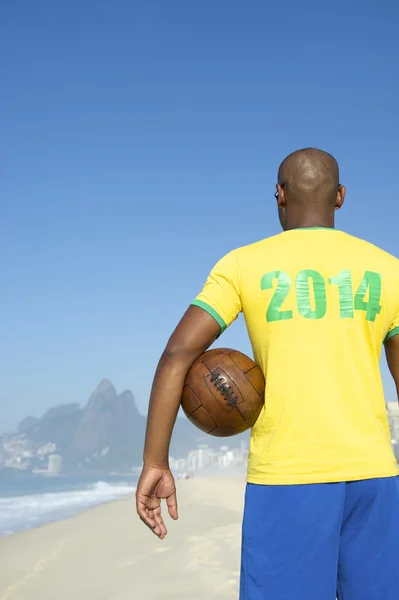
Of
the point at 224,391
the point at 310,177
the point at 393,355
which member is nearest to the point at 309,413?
the point at 224,391

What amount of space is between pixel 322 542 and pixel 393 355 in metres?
0.89

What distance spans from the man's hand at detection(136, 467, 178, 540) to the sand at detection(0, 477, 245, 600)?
18.7 ft

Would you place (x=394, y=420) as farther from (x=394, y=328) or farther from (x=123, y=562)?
(x=394, y=328)

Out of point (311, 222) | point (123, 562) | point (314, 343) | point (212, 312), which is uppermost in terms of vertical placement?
point (311, 222)

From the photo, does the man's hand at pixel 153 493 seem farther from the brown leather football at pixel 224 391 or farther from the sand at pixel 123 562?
the sand at pixel 123 562

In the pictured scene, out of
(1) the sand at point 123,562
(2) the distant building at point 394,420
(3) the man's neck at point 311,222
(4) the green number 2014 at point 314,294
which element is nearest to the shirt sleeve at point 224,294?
(4) the green number 2014 at point 314,294

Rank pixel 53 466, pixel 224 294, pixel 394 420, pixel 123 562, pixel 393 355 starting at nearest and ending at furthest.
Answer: pixel 224 294
pixel 393 355
pixel 123 562
pixel 394 420
pixel 53 466

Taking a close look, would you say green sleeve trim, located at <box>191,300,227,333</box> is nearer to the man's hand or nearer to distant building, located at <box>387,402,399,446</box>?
the man's hand

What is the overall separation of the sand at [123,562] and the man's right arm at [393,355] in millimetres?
5759

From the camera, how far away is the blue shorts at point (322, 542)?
2.33 meters

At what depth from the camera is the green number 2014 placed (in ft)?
8.14

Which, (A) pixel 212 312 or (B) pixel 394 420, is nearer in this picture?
(A) pixel 212 312

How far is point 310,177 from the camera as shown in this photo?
274cm

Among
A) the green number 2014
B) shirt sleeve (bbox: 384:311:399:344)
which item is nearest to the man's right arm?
shirt sleeve (bbox: 384:311:399:344)
